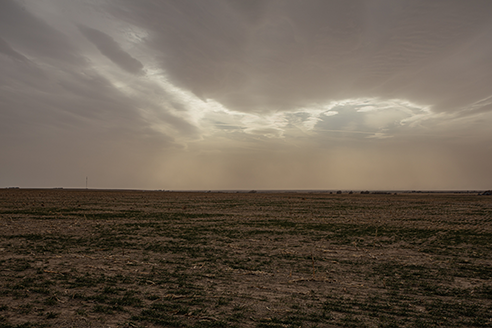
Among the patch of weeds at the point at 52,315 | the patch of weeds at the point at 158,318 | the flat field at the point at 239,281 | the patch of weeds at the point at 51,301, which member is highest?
the patch of weeds at the point at 52,315

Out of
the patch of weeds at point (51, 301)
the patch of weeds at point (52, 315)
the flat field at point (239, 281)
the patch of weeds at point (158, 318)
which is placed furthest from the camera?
the patch of weeds at point (51, 301)

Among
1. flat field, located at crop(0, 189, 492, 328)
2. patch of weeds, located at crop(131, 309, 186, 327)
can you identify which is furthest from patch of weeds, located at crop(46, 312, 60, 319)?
patch of weeds, located at crop(131, 309, 186, 327)

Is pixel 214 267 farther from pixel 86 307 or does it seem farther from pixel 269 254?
pixel 86 307

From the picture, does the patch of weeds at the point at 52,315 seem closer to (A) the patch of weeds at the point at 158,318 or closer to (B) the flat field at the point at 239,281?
(B) the flat field at the point at 239,281

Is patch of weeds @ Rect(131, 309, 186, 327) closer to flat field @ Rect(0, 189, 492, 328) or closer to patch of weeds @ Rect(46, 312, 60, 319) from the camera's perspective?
flat field @ Rect(0, 189, 492, 328)

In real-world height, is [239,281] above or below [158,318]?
below

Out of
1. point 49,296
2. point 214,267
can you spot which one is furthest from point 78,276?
point 214,267

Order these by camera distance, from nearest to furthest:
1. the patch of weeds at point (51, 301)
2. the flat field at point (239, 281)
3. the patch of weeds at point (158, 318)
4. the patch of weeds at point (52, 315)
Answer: the patch of weeds at point (158, 318), the patch of weeds at point (52, 315), the flat field at point (239, 281), the patch of weeds at point (51, 301)

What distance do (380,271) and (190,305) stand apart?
812 cm

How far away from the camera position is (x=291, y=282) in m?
9.59

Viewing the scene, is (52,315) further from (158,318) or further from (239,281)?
(239,281)

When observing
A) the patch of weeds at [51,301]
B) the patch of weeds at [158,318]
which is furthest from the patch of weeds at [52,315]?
the patch of weeds at [158,318]

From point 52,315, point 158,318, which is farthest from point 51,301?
point 158,318

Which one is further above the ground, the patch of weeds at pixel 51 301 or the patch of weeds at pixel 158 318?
the patch of weeds at pixel 51 301
